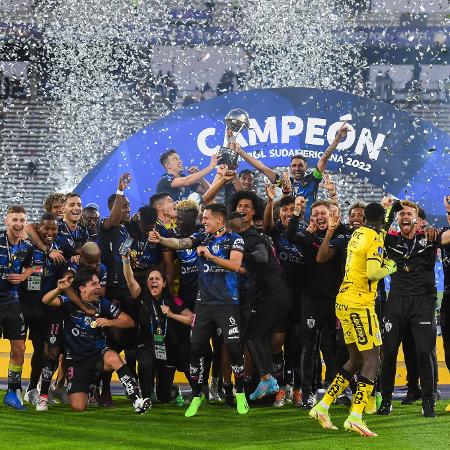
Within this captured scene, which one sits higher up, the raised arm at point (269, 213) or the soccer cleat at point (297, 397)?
the raised arm at point (269, 213)

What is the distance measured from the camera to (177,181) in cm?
1244

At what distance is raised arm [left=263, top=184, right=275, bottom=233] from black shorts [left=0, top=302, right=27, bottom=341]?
2.05m

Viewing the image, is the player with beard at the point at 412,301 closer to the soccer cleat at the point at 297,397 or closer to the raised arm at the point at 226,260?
the soccer cleat at the point at 297,397

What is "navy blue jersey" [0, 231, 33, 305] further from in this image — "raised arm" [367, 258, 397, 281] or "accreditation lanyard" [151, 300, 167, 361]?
"raised arm" [367, 258, 397, 281]

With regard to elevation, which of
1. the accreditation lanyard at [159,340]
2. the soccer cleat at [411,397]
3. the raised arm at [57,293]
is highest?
the raised arm at [57,293]

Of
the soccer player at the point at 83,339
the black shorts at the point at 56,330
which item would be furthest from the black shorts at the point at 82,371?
the black shorts at the point at 56,330

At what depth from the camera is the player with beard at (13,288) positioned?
7.81 m

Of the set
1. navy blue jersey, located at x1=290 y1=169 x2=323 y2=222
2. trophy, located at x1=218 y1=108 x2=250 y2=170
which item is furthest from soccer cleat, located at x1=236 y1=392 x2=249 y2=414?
trophy, located at x1=218 y1=108 x2=250 y2=170

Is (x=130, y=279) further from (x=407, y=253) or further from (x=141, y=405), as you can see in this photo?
(x=407, y=253)

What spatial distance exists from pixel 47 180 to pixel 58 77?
1993 millimetres

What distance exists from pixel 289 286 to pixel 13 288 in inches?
85.3

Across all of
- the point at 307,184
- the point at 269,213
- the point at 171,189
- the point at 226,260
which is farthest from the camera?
the point at 171,189

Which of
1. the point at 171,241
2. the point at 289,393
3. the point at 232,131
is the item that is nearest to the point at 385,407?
the point at 289,393

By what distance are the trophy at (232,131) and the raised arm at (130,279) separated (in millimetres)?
2470
